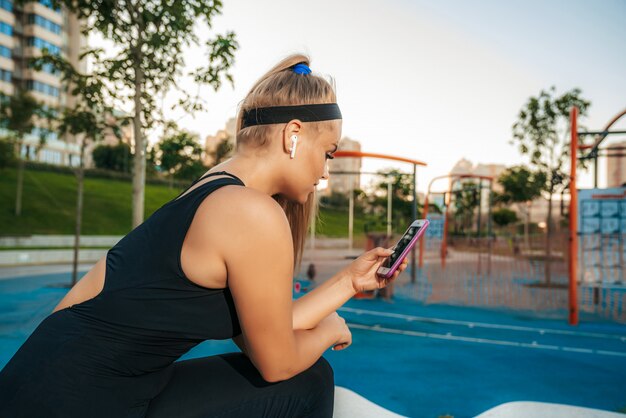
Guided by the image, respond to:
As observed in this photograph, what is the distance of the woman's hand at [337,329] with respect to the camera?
1.67 m

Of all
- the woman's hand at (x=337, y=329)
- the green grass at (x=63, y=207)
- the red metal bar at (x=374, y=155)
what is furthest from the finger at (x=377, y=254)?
the green grass at (x=63, y=207)

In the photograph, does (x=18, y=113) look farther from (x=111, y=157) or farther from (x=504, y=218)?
(x=504, y=218)

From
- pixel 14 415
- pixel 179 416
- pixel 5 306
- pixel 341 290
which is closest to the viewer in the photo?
pixel 14 415

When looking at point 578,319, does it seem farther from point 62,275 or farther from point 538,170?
point 62,275

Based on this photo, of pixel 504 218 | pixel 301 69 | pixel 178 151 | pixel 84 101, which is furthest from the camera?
pixel 504 218

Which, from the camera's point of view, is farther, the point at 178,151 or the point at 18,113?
the point at 18,113

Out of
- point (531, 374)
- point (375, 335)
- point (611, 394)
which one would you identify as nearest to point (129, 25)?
point (375, 335)

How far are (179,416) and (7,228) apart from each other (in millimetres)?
25326

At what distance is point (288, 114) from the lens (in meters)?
1.51

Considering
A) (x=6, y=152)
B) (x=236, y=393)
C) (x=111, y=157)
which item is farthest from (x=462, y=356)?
(x=111, y=157)

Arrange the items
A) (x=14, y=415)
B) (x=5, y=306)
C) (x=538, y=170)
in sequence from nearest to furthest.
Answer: (x=14, y=415) → (x=5, y=306) → (x=538, y=170)

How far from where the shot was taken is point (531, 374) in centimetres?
450

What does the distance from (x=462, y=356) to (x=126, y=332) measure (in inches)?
180

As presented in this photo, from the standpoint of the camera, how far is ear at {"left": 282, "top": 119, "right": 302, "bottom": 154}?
151 cm
